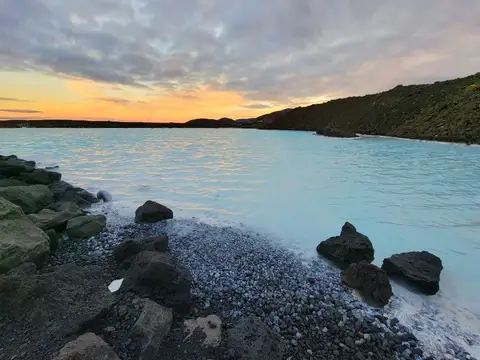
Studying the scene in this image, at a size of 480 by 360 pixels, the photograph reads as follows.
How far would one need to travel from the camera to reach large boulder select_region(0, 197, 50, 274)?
4788mm

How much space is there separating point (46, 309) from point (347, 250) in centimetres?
505

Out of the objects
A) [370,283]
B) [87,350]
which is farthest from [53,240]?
[370,283]

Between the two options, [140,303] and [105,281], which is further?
[105,281]

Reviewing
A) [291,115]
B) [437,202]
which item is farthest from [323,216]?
[291,115]

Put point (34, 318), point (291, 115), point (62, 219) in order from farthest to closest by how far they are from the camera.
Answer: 1. point (291, 115)
2. point (62, 219)
3. point (34, 318)

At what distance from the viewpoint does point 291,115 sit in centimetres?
15162

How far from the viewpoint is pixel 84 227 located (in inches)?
278

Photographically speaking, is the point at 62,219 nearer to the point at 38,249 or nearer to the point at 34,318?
the point at 38,249

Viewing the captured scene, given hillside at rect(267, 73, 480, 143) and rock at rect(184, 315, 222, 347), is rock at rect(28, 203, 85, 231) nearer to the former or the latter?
rock at rect(184, 315, 222, 347)

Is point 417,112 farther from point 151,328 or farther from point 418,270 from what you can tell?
point 151,328

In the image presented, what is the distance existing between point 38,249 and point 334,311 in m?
5.06

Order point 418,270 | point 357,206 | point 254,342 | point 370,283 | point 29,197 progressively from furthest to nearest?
point 357,206
point 29,197
point 418,270
point 370,283
point 254,342

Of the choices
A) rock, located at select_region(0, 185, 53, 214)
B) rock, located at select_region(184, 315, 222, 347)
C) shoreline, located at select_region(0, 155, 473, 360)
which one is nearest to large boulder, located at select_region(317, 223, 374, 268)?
shoreline, located at select_region(0, 155, 473, 360)

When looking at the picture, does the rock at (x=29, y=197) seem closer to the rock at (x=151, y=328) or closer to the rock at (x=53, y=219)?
the rock at (x=53, y=219)
